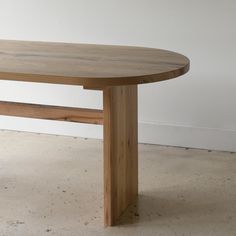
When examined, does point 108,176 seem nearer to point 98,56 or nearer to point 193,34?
point 98,56

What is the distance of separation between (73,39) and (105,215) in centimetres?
141

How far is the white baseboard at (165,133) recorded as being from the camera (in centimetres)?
353

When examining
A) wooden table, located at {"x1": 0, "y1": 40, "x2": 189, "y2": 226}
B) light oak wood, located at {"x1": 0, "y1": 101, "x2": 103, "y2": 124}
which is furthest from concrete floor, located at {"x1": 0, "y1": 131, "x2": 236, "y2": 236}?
light oak wood, located at {"x1": 0, "y1": 101, "x2": 103, "y2": 124}

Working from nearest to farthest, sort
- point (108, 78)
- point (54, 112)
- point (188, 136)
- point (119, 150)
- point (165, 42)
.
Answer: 1. point (108, 78)
2. point (119, 150)
3. point (54, 112)
4. point (165, 42)
5. point (188, 136)

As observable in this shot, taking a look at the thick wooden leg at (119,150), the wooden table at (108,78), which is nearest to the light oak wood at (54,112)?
the wooden table at (108,78)

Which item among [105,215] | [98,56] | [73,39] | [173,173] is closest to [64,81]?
[98,56]

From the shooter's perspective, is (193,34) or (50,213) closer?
(50,213)

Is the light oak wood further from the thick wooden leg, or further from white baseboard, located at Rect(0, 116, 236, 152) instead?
white baseboard, located at Rect(0, 116, 236, 152)

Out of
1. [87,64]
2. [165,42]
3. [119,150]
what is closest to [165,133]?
[165,42]

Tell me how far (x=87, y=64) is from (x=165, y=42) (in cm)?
112

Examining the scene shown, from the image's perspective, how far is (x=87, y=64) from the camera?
2.46m

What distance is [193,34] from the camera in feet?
11.2

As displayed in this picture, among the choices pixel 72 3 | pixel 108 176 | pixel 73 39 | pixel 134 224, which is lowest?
pixel 134 224

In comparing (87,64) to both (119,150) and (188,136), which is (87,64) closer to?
(119,150)
